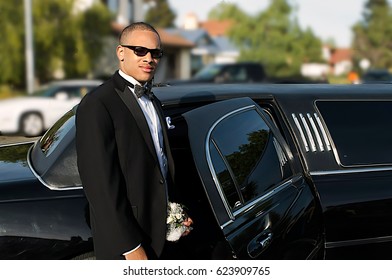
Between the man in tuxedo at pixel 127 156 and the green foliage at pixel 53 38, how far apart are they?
68.7ft

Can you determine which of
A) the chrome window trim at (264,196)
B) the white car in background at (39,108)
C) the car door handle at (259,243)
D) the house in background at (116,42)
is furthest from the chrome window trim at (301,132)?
the house in background at (116,42)

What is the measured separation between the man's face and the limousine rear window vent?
3.60 ft

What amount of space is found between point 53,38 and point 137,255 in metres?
22.5

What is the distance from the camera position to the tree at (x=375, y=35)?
8112 centimetres

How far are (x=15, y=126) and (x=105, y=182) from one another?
495 inches

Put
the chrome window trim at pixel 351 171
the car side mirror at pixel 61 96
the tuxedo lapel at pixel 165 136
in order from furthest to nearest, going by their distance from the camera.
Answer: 1. the car side mirror at pixel 61 96
2. the chrome window trim at pixel 351 171
3. the tuxedo lapel at pixel 165 136

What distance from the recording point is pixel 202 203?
3.00m

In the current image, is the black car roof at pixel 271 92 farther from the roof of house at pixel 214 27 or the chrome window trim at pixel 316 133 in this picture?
the roof of house at pixel 214 27

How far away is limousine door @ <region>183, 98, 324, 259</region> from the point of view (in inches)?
104

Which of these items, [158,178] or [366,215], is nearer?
[158,178]

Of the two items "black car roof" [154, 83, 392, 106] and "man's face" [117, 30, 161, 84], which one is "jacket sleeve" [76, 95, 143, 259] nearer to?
"man's face" [117, 30, 161, 84]

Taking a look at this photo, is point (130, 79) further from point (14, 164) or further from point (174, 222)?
point (14, 164)
